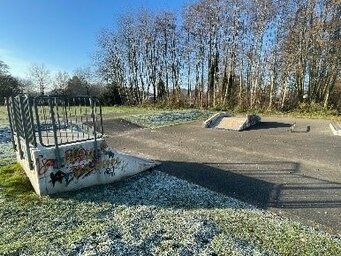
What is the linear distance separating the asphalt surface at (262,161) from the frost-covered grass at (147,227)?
0.61m

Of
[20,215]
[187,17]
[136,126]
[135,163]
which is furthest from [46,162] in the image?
[187,17]

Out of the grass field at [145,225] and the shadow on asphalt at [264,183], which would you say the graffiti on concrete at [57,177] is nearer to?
the grass field at [145,225]

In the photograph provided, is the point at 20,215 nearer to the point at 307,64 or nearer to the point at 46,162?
the point at 46,162

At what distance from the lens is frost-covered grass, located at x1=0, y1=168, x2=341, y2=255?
12.3 feet

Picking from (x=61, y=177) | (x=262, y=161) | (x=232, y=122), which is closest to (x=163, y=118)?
(x=232, y=122)

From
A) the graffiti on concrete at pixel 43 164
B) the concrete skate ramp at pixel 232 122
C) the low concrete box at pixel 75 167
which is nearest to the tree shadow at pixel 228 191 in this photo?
the low concrete box at pixel 75 167

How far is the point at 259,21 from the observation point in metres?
21.4

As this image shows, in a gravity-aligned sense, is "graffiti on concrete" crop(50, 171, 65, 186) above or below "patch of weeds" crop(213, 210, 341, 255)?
above

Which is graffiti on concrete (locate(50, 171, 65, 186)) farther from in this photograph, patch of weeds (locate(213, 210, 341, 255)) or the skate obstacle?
patch of weeds (locate(213, 210, 341, 255))

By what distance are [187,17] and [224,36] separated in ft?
13.6

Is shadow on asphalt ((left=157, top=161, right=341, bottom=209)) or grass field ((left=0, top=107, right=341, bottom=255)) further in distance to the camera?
shadow on asphalt ((left=157, top=161, right=341, bottom=209))

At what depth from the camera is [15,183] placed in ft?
20.4

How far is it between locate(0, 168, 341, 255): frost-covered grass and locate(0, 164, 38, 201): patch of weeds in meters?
0.07

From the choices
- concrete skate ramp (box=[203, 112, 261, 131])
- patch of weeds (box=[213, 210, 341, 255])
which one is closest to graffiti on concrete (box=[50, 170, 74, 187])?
patch of weeds (box=[213, 210, 341, 255])
